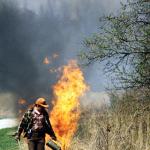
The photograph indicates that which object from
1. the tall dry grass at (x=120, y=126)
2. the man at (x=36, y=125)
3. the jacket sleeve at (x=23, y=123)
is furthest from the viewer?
the jacket sleeve at (x=23, y=123)

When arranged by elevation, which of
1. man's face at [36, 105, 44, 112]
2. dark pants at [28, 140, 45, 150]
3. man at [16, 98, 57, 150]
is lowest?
dark pants at [28, 140, 45, 150]

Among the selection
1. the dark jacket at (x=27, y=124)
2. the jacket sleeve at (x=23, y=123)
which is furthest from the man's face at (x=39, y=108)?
the jacket sleeve at (x=23, y=123)

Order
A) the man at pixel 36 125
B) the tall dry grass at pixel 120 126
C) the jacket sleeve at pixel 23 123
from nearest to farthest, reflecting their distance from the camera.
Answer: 1. the tall dry grass at pixel 120 126
2. the man at pixel 36 125
3. the jacket sleeve at pixel 23 123

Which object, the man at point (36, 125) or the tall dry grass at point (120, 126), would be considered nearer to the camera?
the tall dry grass at point (120, 126)

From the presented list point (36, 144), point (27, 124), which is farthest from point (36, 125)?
point (36, 144)

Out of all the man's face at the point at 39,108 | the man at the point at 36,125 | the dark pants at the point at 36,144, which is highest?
the man's face at the point at 39,108

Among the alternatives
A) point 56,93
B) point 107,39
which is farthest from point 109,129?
point 107,39

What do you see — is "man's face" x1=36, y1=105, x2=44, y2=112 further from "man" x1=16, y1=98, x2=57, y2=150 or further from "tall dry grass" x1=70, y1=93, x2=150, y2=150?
"tall dry grass" x1=70, y1=93, x2=150, y2=150

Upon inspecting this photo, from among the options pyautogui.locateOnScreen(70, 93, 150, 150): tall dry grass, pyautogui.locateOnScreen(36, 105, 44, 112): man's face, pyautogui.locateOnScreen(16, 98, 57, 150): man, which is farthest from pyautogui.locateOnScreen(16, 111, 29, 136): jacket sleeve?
pyautogui.locateOnScreen(70, 93, 150, 150): tall dry grass

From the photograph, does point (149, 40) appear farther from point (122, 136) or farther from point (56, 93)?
point (122, 136)

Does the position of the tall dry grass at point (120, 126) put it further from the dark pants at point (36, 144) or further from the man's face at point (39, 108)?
the man's face at point (39, 108)

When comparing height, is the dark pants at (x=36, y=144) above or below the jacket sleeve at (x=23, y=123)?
below

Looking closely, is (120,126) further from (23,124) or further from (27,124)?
(23,124)

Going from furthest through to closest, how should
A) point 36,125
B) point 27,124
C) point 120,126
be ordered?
1. point 27,124
2. point 36,125
3. point 120,126
